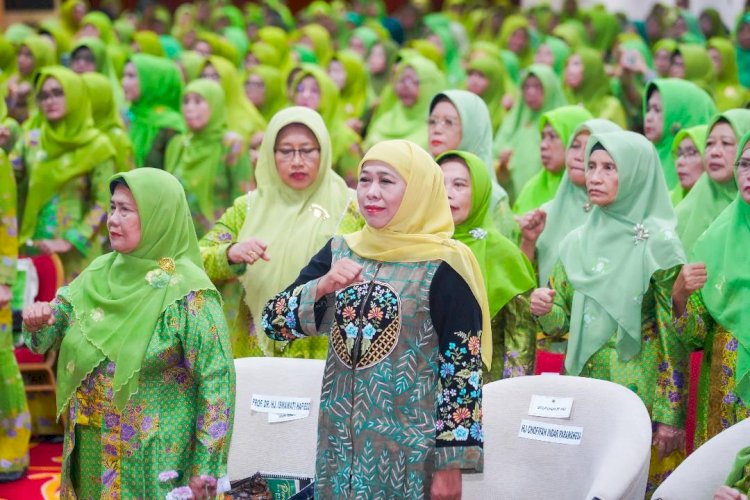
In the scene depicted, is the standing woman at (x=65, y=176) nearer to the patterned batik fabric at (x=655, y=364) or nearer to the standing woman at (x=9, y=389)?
the standing woman at (x=9, y=389)

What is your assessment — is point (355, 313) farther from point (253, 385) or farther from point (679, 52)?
point (679, 52)

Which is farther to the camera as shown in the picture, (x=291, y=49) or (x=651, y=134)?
(x=291, y=49)

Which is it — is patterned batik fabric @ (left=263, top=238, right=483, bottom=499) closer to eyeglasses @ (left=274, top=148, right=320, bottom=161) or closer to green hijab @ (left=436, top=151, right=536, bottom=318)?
green hijab @ (left=436, top=151, right=536, bottom=318)

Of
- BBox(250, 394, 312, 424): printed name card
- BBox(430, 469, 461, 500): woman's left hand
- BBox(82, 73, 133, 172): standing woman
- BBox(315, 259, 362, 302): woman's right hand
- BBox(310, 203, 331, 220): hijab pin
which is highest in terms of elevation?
BBox(82, 73, 133, 172): standing woman

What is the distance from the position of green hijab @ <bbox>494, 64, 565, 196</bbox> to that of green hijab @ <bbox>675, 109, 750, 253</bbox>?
8.17 feet

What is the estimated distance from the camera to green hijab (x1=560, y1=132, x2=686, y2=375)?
4.26 meters

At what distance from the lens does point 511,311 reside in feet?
14.6

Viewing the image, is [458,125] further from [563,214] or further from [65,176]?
[65,176]

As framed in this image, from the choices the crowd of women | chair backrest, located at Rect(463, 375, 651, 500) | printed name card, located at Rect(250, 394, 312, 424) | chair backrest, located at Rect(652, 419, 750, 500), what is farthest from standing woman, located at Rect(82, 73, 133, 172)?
chair backrest, located at Rect(652, 419, 750, 500)

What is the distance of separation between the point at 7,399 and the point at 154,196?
6.70ft

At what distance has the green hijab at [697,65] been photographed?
9.48m

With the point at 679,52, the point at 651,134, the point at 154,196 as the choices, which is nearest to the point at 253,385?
the point at 154,196

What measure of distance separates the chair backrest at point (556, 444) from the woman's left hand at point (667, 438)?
61 cm

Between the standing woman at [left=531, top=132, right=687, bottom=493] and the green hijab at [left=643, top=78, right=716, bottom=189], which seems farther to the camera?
the green hijab at [left=643, top=78, right=716, bottom=189]
